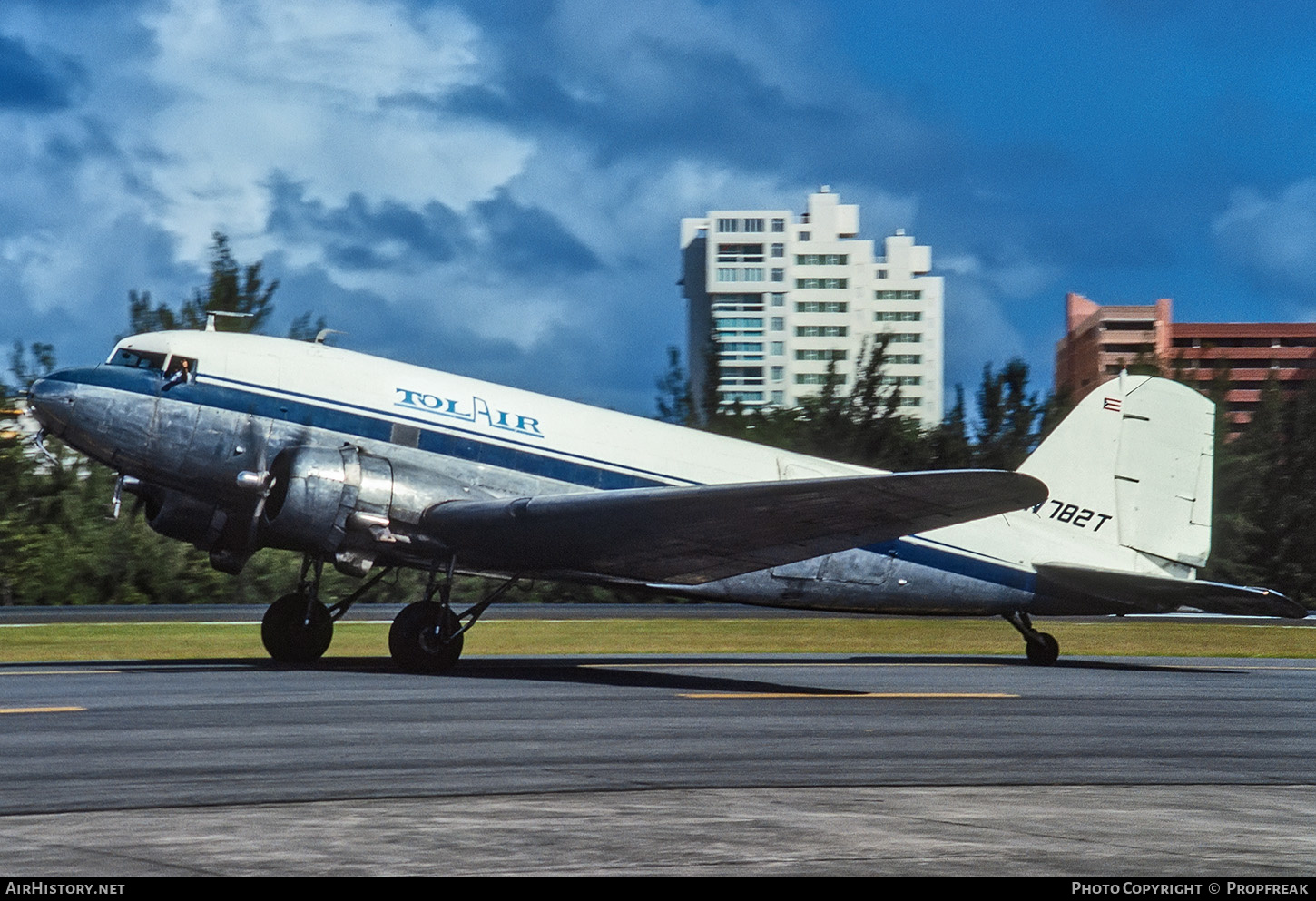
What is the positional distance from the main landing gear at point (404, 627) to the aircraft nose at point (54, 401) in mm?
3642

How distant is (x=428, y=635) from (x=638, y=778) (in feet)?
29.2

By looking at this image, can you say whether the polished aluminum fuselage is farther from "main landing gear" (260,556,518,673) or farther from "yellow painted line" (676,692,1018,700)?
"yellow painted line" (676,692,1018,700)

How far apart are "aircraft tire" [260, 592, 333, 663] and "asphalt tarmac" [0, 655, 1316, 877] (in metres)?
1.57

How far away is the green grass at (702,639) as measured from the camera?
27.9 m

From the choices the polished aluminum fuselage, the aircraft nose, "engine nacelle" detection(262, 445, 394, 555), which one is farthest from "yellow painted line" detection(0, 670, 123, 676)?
the aircraft nose

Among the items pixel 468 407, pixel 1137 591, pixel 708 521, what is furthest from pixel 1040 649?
pixel 468 407

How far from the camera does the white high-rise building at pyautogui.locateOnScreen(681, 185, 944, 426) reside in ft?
576

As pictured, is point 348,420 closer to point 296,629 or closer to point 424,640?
point 424,640

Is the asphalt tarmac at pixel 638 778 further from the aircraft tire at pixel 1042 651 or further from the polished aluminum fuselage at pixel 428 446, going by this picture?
the aircraft tire at pixel 1042 651

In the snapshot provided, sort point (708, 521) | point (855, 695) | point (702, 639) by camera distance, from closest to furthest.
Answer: point (855, 695), point (708, 521), point (702, 639)

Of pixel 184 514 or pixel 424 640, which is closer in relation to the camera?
pixel 424 640

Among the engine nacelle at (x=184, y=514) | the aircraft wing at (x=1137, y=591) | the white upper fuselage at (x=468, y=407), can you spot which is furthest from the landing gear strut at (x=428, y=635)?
the aircraft wing at (x=1137, y=591)

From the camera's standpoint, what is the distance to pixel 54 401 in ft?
58.5

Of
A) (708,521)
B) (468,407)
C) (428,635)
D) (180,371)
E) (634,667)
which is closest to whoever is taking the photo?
(708,521)
